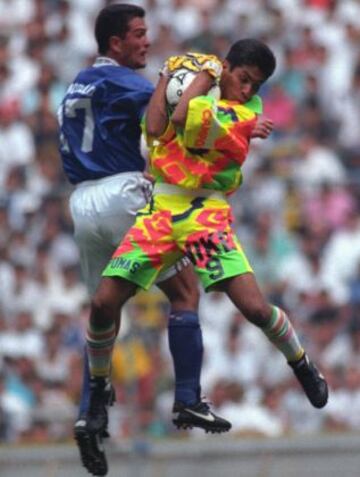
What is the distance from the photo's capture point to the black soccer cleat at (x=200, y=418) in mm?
11773

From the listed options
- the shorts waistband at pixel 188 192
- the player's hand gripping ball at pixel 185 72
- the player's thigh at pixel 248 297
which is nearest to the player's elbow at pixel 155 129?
the player's hand gripping ball at pixel 185 72

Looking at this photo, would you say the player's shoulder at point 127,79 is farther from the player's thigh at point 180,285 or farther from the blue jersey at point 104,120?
the player's thigh at point 180,285

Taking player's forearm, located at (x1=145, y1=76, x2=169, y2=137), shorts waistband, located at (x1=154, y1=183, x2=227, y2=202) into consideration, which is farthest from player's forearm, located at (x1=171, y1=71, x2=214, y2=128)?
shorts waistband, located at (x1=154, y1=183, x2=227, y2=202)

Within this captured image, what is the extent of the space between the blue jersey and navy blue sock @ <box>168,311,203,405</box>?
1.02 meters

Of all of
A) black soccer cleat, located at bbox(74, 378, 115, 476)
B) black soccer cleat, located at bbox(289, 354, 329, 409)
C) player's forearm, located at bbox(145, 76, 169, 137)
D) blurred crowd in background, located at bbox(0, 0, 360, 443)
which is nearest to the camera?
player's forearm, located at bbox(145, 76, 169, 137)

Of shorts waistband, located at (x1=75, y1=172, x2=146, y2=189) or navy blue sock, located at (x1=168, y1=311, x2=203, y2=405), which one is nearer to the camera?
navy blue sock, located at (x1=168, y1=311, x2=203, y2=405)

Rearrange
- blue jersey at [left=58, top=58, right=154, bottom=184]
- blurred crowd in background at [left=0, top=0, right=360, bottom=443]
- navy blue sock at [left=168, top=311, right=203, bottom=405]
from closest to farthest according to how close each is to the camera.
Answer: navy blue sock at [left=168, top=311, right=203, bottom=405] < blue jersey at [left=58, top=58, right=154, bottom=184] < blurred crowd in background at [left=0, top=0, right=360, bottom=443]

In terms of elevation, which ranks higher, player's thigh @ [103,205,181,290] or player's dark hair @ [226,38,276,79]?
player's dark hair @ [226,38,276,79]

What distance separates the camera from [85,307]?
17.5 m

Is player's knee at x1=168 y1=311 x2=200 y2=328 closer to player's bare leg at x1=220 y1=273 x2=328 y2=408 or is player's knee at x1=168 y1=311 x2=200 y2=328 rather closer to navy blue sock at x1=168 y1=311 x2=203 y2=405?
navy blue sock at x1=168 y1=311 x2=203 y2=405

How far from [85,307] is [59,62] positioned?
4262 mm

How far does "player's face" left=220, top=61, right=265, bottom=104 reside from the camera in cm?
1175

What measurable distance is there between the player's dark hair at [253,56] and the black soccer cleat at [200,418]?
1.93m

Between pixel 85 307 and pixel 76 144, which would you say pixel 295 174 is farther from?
pixel 76 144
